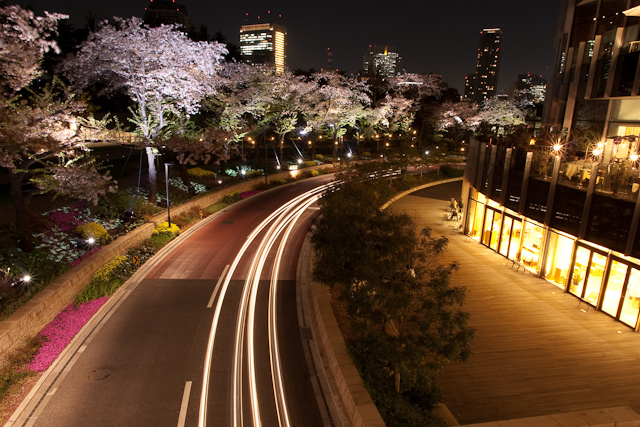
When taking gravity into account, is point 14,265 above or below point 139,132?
below

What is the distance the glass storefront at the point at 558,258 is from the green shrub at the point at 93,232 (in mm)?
19810

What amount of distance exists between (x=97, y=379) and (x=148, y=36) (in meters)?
19.1

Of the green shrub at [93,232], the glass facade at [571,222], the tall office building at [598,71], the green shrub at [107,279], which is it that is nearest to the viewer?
the glass facade at [571,222]

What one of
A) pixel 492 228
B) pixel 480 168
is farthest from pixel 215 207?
pixel 492 228

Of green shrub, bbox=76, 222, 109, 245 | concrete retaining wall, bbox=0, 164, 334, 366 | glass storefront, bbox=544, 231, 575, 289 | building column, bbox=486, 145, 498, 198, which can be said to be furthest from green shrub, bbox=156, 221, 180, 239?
glass storefront, bbox=544, 231, 575, 289

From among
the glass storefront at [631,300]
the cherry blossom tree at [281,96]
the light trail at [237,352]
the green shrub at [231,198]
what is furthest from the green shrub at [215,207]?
the glass storefront at [631,300]

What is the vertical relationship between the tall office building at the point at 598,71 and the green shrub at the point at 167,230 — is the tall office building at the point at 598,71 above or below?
above

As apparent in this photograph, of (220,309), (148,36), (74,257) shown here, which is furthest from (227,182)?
(220,309)

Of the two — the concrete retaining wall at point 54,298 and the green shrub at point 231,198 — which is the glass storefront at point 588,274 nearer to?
the concrete retaining wall at point 54,298

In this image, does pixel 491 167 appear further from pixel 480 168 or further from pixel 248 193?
pixel 248 193

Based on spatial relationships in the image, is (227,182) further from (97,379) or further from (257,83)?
(97,379)

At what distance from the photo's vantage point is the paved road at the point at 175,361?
9289mm

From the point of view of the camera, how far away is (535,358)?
11805 mm

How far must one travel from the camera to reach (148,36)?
72.9 feet
